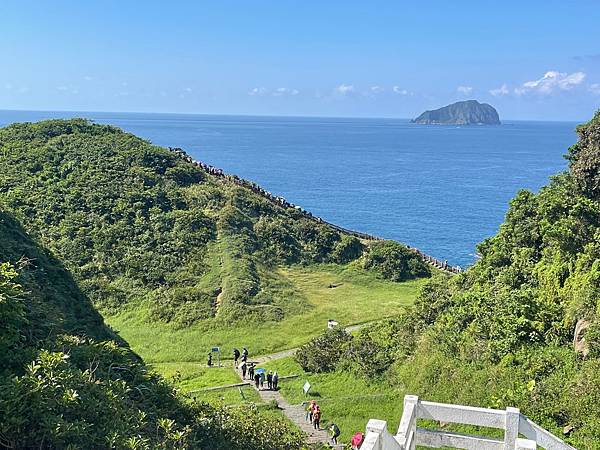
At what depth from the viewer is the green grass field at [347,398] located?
19.2 m

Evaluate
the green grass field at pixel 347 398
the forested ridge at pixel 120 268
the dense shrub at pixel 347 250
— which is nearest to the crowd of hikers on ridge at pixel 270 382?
the green grass field at pixel 347 398

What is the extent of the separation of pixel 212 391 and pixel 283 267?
63.4 ft

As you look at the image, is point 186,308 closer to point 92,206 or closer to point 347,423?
point 92,206

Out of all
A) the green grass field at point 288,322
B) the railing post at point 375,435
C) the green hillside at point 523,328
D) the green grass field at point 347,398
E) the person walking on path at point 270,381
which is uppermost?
the railing post at point 375,435

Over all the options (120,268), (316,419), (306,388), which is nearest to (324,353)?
(306,388)

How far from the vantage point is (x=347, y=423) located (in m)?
19.3

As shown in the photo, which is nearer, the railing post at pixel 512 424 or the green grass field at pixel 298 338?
the railing post at pixel 512 424

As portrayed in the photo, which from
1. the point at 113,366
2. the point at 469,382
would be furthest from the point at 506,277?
the point at 113,366

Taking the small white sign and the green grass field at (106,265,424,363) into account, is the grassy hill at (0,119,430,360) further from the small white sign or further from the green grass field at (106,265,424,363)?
the small white sign

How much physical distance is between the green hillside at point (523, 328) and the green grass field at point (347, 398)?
0.52m

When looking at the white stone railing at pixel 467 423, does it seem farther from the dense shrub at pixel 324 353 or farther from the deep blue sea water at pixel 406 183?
the deep blue sea water at pixel 406 183

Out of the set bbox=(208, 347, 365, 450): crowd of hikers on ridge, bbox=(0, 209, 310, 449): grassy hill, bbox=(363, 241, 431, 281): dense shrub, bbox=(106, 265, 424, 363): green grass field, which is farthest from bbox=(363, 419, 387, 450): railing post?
bbox=(363, 241, 431, 281): dense shrub

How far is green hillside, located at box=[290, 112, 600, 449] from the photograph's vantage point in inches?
625

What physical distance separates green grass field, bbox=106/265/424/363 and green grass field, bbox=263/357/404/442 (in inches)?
239
